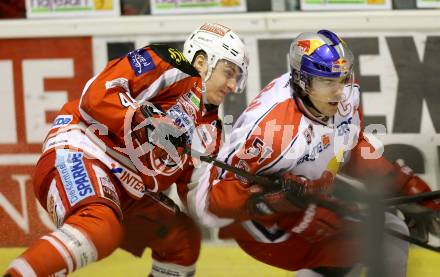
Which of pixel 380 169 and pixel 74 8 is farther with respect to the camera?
pixel 74 8

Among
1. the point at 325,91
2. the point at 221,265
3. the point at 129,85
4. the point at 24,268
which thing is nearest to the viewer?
the point at 24,268

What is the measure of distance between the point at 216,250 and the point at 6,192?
1.35 metres

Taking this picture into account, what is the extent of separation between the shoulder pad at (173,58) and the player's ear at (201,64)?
220 mm

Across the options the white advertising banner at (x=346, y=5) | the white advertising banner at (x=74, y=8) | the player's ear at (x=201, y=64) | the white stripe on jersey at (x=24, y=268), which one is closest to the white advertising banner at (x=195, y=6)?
the white advertising banner at (x=74, y=8)

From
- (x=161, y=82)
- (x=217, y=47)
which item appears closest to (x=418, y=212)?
(x=217, y=47)

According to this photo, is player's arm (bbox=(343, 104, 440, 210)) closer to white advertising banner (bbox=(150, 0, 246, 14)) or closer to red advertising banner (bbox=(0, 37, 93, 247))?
white advertising banner (bbox=(150, 0, 246, 14))

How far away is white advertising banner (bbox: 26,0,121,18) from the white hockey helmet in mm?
1391

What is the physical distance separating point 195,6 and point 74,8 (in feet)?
2.43

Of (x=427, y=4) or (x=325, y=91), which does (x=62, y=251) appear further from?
(x=427, y=4)

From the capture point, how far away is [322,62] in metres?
3.99

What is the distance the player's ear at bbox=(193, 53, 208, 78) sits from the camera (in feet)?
14.1

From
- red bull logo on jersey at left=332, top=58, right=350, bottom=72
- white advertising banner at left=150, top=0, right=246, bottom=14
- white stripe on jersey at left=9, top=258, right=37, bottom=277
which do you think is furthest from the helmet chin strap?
white advertising banner at left=150, top=0, right=246, bottom=14

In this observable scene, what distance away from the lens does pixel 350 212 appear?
3572 millimetres

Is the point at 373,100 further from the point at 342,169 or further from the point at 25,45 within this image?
the point at 25,45
